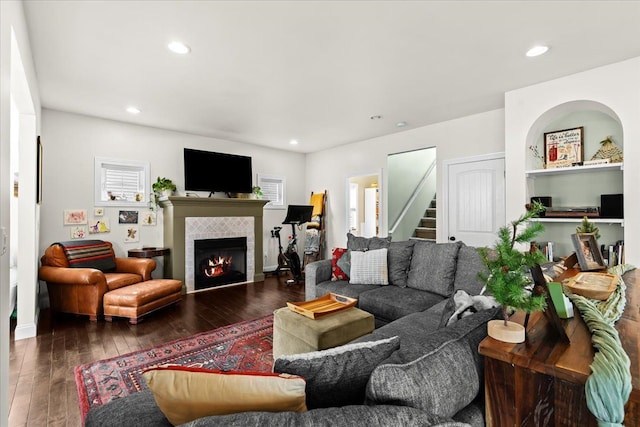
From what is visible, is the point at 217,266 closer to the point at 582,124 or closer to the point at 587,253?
the point at 587,253

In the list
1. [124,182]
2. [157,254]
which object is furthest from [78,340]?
[124,182]

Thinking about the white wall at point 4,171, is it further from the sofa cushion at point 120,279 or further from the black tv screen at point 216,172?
the black tv screen at point 216,172

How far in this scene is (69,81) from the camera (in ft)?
10.6

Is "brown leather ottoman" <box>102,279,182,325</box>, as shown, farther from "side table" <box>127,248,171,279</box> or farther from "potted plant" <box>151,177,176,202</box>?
"potted plant" <box>151,177,176,202</box>

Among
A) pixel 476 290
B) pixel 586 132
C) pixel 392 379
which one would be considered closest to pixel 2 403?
pixel 392 379

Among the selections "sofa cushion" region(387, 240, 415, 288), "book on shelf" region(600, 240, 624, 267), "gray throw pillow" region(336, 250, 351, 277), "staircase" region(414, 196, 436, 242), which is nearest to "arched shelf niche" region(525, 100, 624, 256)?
"book on shelf" region(600, 240, 624, 267)

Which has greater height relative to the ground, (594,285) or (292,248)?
(594,285)

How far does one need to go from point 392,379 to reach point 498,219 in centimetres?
387

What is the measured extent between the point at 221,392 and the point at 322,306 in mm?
1783

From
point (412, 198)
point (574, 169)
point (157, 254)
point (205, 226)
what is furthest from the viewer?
point (412, 198)

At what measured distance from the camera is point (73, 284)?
3561 millimetres

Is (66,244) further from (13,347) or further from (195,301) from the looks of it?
(195,301)

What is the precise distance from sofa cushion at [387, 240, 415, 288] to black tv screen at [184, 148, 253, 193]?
3309 mm

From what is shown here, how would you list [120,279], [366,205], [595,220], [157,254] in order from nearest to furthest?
[595,220], [120,279], [157,254], [366,205]
